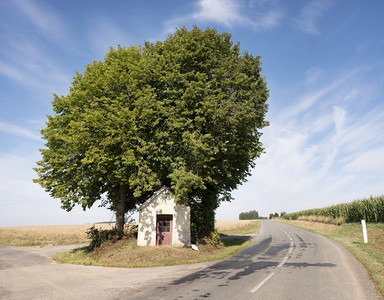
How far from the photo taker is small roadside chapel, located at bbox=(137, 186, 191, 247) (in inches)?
731

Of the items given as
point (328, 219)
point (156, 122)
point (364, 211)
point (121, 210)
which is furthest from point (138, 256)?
point (328, 219)

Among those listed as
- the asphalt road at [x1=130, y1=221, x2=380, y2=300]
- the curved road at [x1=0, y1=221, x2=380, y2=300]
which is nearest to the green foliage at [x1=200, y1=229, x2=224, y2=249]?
the curved road at [x1=0, y1=221, x2=380, y2=300]

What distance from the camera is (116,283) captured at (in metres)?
10.1

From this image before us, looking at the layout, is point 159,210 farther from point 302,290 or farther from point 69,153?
point 302,290

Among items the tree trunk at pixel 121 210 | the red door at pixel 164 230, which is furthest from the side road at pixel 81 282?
the tree trunk at pixel 121 210

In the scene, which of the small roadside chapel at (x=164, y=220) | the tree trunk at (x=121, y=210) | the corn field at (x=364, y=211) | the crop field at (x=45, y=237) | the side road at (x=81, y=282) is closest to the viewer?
the side road at (x=81, y=282)

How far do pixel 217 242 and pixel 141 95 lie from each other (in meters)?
13.3

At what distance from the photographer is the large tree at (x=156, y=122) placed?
1720 centimetres

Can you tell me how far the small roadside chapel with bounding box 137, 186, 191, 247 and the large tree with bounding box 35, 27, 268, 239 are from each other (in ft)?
3.97

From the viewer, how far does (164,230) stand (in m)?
19.0

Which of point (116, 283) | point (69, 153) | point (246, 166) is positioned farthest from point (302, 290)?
point (69, 153)

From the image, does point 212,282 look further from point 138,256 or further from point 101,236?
point 101,236

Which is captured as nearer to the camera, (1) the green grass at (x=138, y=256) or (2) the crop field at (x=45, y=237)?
(1) the green grass at (x=138, y=256)

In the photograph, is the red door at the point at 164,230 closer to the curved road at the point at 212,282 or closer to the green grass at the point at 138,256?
the green grass at the point at 138,256
